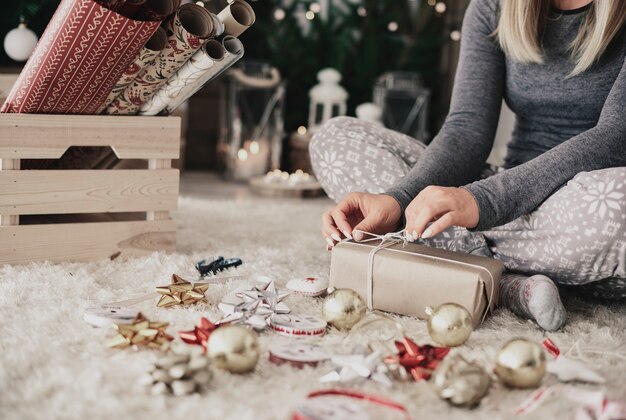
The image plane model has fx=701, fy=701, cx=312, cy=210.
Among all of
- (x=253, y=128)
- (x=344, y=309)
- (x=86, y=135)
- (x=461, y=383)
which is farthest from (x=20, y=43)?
(x=461, y=383)

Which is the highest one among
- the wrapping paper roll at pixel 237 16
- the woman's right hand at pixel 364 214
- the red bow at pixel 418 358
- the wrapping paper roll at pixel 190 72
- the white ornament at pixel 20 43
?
the wrapping paper roll at pixel 237 16

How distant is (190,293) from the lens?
1.08m

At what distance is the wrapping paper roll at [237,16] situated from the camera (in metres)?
1.31

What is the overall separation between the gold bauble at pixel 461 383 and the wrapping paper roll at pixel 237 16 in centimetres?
80

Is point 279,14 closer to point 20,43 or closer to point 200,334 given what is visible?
point 20,43

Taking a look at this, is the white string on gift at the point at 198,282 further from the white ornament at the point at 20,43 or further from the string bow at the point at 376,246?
the white ornament at the point at 20,43

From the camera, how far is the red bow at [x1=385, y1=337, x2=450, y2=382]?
0.85 m

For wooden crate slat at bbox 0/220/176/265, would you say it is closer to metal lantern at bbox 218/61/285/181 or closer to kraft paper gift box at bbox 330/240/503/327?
kraft paper gift box at bbox 330/240/503/327

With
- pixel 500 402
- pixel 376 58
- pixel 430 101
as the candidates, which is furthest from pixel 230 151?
pixel 500 402

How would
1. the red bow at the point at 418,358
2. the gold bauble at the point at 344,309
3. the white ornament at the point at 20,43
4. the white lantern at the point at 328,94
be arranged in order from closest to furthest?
the red bow at the point at 418,358 < the gold bauble at the point at 344,309 < the white ornament at the point at 20,43 < the white lantern at the point at 328,94

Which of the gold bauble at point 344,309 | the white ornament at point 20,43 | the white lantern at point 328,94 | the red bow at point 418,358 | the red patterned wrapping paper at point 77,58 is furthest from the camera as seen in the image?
the white lantern at point 328,94

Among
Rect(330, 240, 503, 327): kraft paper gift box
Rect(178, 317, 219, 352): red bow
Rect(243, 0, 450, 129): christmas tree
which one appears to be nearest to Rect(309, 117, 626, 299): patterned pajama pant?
Rect(330, 240, 503, 327): kraft paper gift box

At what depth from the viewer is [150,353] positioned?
88 cm

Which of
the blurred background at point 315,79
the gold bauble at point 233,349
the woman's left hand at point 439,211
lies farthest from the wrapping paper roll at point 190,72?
the blurred background at point 315,79
